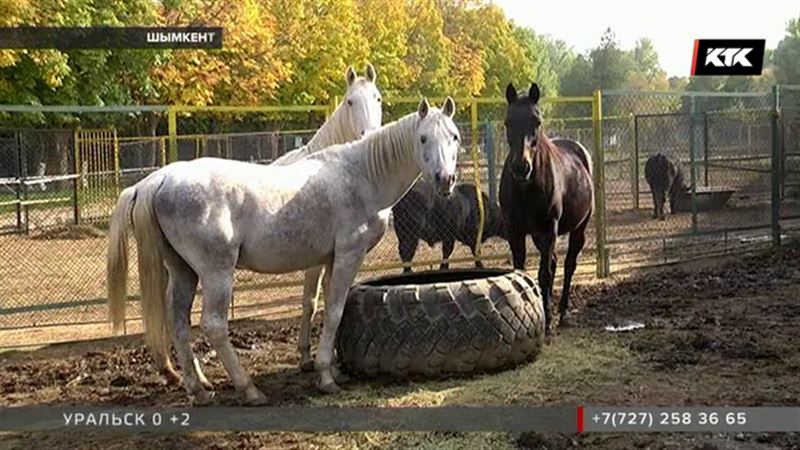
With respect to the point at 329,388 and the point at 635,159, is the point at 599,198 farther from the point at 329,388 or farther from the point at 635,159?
the point at 329,388

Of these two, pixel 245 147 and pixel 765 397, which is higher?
pixel 245 147

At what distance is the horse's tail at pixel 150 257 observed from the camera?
490cm

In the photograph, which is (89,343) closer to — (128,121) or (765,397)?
(765,397)

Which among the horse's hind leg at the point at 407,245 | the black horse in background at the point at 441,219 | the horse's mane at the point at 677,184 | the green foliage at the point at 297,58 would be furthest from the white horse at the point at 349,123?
the horse's mane at the point at 677,184

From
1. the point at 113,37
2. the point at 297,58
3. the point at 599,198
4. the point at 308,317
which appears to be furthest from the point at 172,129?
the point at 297,58

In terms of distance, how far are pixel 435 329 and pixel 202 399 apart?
57.4 inches

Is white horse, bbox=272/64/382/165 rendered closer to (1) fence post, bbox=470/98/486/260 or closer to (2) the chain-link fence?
(1) fence post, bbox=470/98/486/260

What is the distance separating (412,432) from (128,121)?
78.5 ft

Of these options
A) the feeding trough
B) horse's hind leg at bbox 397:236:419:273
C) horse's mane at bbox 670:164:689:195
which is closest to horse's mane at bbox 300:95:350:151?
horse's hind leg at bbox 397:236:419:273

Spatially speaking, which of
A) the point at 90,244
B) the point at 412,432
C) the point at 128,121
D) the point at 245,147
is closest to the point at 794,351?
the point at 412,432

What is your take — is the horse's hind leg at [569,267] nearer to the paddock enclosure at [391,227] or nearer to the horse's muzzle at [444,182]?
the paddock enclosure at [391,227]

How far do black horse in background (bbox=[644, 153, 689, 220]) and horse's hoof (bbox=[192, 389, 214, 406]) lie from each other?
11449mm

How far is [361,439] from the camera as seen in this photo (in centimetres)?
430

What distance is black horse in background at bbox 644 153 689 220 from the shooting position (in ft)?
49.2
